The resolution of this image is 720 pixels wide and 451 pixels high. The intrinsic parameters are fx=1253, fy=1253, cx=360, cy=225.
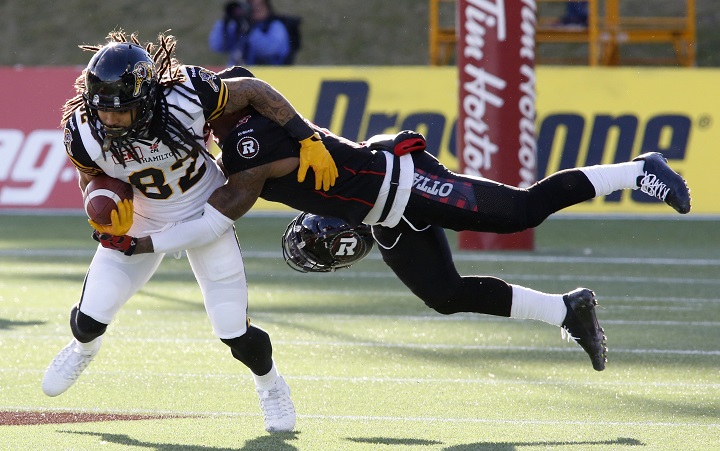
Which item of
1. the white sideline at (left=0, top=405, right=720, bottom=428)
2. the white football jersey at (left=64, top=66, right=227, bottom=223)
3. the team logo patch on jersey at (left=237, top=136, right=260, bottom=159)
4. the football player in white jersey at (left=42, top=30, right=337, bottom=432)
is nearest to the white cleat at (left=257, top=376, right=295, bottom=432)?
the football player in white jersey at (left=42, top=30, right=337, bottom=432)

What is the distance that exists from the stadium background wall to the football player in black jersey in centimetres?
719

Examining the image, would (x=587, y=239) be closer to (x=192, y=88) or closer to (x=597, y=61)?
(x=597, y=61)

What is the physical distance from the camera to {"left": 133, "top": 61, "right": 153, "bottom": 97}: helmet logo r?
4.45 meters

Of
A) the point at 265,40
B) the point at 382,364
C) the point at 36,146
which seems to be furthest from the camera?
the point at 265,40

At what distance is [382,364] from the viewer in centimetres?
612

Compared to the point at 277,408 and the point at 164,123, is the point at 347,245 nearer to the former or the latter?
the point at 277,408

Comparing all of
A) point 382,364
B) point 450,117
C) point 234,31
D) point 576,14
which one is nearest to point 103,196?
point 382,364

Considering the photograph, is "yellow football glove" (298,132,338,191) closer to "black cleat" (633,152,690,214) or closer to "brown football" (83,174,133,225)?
"brown football" (83,174,133,225)

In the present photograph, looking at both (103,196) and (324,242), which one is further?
(324,242)

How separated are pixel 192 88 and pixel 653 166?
6.14ft

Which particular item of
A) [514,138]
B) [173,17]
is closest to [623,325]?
[514,138]

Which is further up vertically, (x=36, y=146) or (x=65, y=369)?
(x=65, y=369)

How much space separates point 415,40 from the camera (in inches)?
866

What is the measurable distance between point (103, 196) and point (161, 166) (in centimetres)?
24
